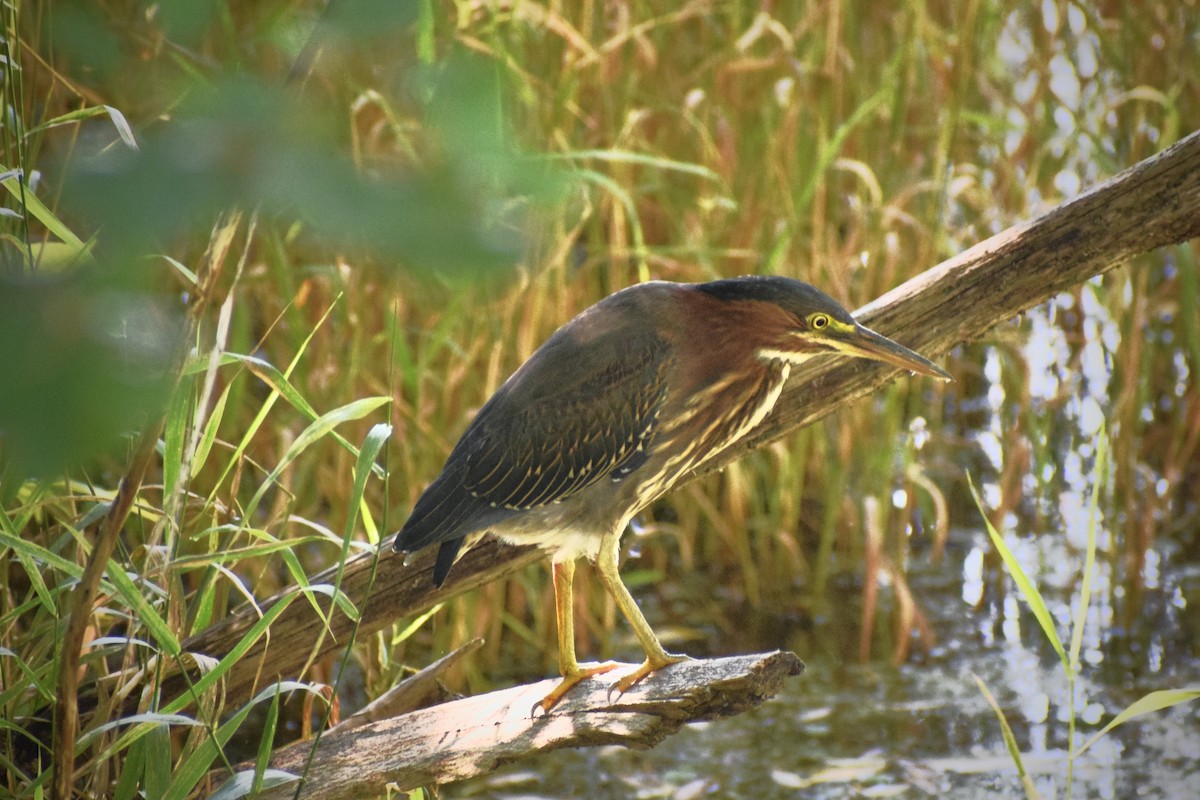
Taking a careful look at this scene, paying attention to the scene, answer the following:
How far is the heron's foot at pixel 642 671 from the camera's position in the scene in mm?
1831

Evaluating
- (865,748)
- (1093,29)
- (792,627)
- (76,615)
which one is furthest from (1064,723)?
(76,615)

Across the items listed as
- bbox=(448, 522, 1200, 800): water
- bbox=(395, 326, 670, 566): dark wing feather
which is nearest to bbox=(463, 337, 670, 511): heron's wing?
bbox=(395, 326, 670, 566): dark wing feather

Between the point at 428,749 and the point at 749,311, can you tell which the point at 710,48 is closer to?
the point at 749,311

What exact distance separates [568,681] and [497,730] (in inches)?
5.6

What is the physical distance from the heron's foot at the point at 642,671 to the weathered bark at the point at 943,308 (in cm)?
32

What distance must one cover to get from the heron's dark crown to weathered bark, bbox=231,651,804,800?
539mm

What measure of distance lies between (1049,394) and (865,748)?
142 centimetres

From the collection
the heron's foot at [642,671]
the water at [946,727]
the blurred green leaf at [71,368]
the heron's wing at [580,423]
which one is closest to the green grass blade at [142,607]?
the heron's wing at [580,423]

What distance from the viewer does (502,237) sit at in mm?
438

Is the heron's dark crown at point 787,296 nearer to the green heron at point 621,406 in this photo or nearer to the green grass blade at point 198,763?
the green heron at point 621,406

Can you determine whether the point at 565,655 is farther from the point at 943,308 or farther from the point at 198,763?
the point at 943,308

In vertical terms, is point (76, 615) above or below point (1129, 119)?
below

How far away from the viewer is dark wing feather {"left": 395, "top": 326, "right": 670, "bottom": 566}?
6.14ft

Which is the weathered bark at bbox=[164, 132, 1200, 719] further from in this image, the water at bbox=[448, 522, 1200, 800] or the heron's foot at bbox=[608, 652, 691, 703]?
the water at bbox=[448, 522, 1200, 800]
